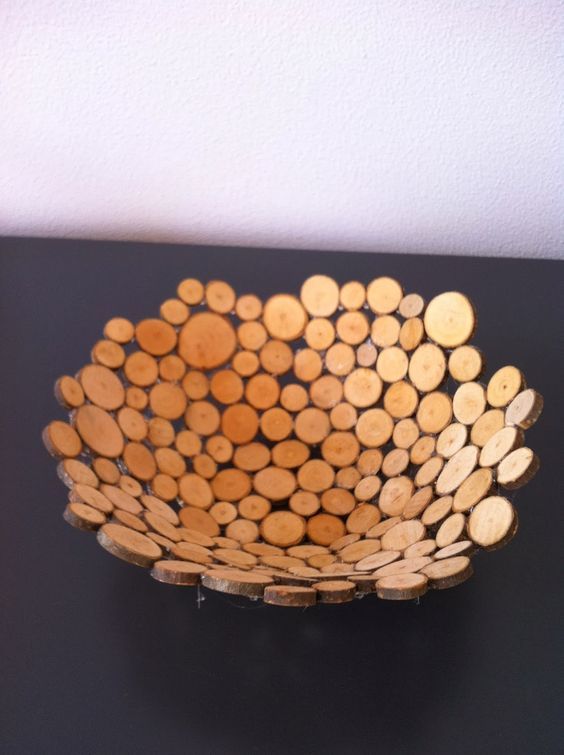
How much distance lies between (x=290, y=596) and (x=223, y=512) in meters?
0.27

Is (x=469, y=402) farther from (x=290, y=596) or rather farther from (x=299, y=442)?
(x=290, y=596)

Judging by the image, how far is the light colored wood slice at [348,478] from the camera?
0.99 m

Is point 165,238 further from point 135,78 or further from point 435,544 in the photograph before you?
point 435,544

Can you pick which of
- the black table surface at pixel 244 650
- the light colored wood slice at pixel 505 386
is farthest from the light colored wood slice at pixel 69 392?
the light colored wood slice at pixel 505 386

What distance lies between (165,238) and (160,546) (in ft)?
2.08

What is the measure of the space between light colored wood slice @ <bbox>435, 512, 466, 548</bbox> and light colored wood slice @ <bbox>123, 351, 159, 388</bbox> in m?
0.40

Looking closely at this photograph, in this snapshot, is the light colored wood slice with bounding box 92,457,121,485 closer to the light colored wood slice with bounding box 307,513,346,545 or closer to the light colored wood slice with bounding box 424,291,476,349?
the light colored wood slice with bounding box 307,513,346,545

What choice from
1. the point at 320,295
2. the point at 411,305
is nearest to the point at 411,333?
the point at 411,305

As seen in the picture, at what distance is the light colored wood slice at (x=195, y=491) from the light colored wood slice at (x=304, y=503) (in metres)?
0.10

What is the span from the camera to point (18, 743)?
2.34 feet

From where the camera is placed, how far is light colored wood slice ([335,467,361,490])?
99cm

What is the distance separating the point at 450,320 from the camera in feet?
3.09

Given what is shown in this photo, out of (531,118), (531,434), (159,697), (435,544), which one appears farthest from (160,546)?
(531,118)

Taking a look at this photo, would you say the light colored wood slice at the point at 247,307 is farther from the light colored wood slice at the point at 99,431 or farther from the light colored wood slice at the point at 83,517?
the light colored wood slice at the point at 83,517
